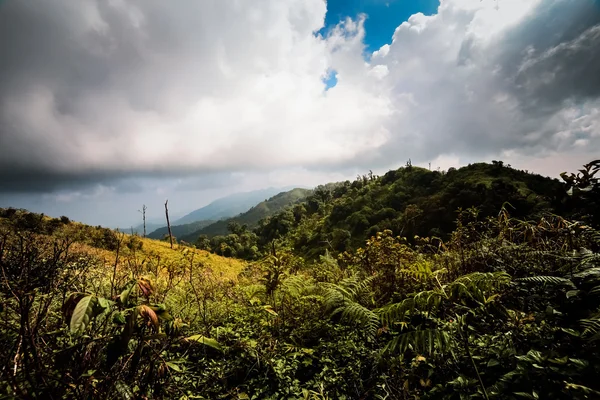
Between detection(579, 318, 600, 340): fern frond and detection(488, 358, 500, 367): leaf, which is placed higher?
detection(579, 318, 600, 340): fern frond

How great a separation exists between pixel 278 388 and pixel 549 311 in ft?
8.77

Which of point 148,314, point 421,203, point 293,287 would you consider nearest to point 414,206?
point 293,287

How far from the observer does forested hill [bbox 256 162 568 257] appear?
28059 millimetres

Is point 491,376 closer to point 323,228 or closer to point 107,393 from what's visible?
point 107,393

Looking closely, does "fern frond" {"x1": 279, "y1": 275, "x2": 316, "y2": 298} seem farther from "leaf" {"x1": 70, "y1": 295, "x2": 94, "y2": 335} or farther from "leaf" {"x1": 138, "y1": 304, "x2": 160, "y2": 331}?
"leaf" {"x1": 70, "y1": 295, "x2": 94, "y2": 335}

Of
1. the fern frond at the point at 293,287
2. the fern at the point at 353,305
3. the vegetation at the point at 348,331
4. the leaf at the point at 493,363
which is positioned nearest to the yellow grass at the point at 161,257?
the vegetation at the point at 348,331

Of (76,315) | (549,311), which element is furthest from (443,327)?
(76,315)

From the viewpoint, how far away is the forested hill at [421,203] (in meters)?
28.1

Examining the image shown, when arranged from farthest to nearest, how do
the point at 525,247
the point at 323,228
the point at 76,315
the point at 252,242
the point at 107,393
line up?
the point at 252,242
the point at 323,228
the point at 525,247
the point at 107,393
the point at 76,315

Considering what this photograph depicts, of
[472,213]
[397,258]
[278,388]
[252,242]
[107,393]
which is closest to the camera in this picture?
[107,393]

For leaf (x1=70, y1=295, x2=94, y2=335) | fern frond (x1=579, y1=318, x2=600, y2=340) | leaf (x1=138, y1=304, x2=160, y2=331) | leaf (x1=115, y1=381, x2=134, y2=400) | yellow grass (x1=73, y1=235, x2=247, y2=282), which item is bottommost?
yellow grass (x1=73, y1=235, x2=247, y2=282)

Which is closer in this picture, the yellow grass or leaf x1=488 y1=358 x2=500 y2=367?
leaf x1=488 y1=358 x2=500 y2=367

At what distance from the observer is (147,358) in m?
2.21

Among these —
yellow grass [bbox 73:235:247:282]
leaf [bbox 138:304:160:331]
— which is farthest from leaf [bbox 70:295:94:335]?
yellow grass [bbox 73:235:247:282]
